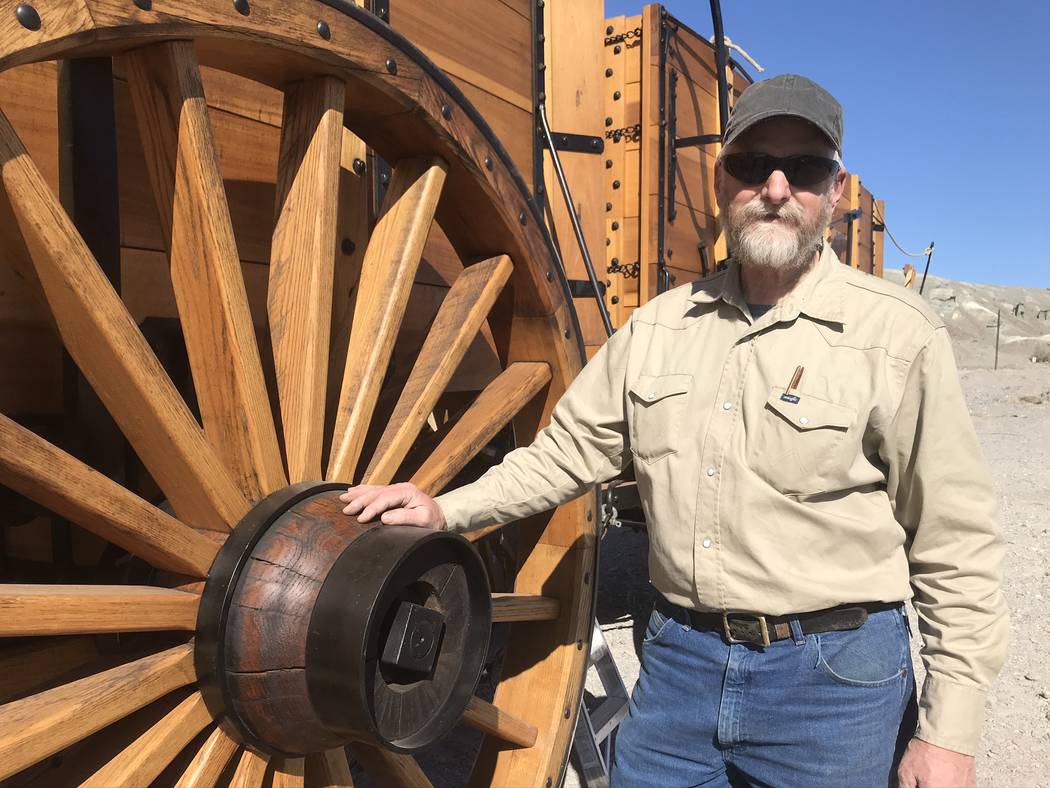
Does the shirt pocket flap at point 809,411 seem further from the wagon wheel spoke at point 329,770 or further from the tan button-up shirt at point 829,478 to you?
the wagon wheel spoke at point 329,770

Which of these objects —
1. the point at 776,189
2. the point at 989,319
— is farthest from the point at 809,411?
the point at 989,319

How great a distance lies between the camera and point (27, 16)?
926mm

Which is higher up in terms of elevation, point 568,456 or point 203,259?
point 203,259

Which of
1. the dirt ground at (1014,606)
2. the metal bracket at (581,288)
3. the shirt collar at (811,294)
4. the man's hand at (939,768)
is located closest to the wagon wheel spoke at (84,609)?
the shirt collar at (811,294)

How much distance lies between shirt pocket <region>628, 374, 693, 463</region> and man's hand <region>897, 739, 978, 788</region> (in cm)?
67

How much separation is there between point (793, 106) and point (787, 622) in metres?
0.94

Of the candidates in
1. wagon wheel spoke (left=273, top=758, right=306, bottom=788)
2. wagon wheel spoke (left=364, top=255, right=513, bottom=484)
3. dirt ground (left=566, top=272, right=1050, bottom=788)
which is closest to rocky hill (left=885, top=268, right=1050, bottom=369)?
dirt ground (left=566, top=272, right=1050, bottom=788)

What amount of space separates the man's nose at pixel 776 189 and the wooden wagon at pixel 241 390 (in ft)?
1.65

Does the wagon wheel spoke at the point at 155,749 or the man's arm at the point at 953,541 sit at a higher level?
the man's arm at the point at 953,541

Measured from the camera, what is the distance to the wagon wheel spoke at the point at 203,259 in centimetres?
118

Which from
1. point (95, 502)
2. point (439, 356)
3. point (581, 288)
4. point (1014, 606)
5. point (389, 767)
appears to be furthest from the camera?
point (1014, 606)

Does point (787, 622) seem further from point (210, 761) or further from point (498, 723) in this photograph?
point (210, 761)

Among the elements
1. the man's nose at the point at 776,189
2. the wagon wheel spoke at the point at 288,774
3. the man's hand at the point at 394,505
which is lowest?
the wagon wheel spoke at the point at 288,774

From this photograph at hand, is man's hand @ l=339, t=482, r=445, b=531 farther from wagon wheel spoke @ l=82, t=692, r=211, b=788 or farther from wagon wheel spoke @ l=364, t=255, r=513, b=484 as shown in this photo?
wagon wheel spoke @ l=82, t=692, r=211, b=788
